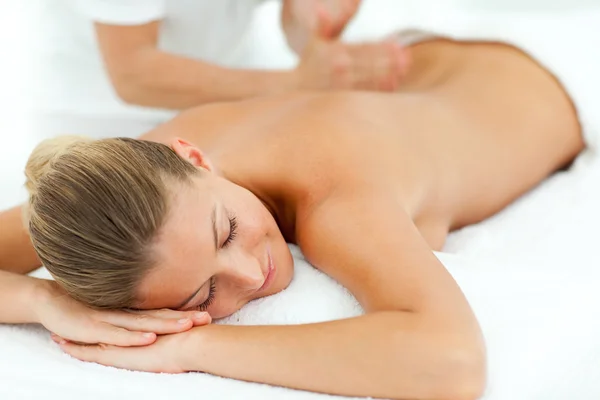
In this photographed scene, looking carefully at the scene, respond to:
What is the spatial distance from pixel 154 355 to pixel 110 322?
7 cm

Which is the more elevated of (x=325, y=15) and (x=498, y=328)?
(x=325, y=15)

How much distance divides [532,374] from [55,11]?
4.63ft

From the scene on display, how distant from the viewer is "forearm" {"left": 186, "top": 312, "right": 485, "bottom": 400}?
96cm

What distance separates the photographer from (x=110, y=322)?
108 cm

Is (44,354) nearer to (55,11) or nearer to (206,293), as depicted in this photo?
(206,293)

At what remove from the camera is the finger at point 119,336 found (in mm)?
1062

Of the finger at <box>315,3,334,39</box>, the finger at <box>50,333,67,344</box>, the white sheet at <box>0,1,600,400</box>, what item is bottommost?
the finger at <box>50,333,67,344</box>

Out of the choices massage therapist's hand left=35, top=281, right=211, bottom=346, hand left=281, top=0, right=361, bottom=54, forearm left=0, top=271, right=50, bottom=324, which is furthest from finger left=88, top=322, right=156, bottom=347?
hand left=281, top=0, right=361, bottom=54

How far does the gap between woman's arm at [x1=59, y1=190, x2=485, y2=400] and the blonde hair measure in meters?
0.11

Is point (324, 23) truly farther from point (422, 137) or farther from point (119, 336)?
point (119, 336)

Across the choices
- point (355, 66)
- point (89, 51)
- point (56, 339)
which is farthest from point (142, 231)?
point (89, 51)

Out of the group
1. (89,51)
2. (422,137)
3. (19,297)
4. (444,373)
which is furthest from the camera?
(89,51)

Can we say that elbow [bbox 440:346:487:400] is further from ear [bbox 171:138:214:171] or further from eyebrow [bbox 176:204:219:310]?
ear [bbox 171:138:214:171]

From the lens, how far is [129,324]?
1072mm
